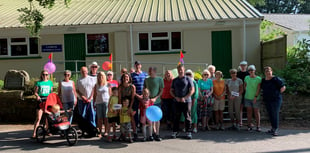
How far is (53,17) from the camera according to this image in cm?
1625

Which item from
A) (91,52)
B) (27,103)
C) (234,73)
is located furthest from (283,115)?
(91,52)

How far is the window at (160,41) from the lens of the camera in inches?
598

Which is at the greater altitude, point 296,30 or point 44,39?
point 296,30

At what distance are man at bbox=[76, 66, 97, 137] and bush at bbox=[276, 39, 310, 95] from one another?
19.8ft

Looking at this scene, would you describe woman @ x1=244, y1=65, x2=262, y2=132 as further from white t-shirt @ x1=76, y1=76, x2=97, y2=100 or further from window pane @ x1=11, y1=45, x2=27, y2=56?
window pane @ x1=11, y1=45, x2=27, y2=56

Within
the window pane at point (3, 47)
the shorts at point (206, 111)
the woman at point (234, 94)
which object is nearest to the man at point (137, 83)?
the shorts at point (206, 111)

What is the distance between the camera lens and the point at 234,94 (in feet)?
Answer: 28.0

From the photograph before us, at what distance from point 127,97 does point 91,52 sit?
865 centimetres

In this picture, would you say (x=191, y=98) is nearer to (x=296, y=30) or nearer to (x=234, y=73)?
(x=234, y=73)

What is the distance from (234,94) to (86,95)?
153 inches

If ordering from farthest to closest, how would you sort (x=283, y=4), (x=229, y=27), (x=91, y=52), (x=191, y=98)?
(x=283, y=4) < (x=91, y=52) < (x=229, y=27) < (x=191, y=98)

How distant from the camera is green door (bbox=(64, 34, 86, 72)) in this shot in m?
15.4

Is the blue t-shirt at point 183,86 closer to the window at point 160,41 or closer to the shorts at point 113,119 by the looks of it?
the shorts at point 113,119

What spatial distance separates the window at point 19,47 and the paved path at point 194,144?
8282 mm
